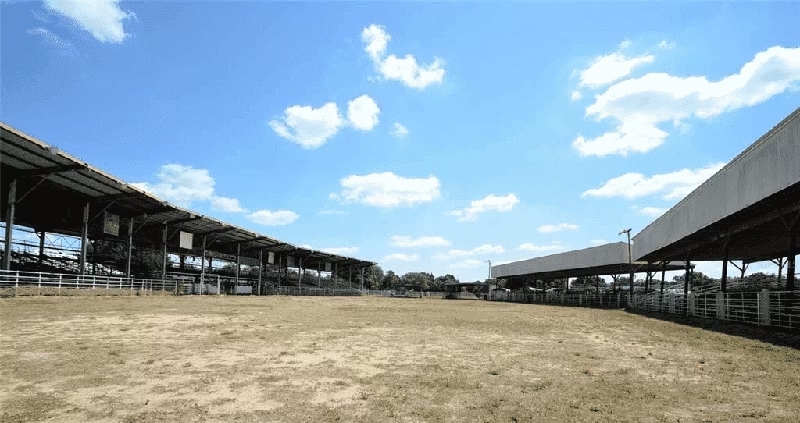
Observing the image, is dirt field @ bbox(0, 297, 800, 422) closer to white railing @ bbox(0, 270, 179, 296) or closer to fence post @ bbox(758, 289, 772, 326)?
fence post @ bbox(758, 289, 772, 326)

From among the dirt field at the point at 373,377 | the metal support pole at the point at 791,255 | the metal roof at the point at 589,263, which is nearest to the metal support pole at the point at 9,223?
the dirt field at the point at 373,377

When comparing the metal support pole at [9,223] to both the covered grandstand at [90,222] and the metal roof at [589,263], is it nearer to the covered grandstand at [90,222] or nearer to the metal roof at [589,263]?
the covered grandstand at [90,222]

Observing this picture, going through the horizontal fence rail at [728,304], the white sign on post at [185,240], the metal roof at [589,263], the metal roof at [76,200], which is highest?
the metal roof at [76,200]

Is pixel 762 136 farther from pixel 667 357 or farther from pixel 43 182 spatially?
pixel 43 182

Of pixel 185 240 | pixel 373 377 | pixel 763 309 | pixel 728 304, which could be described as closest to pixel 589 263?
pixel 728 304

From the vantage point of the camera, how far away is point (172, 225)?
165 feet

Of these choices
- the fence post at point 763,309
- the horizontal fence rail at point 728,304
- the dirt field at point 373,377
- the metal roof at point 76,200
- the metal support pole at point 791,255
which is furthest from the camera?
the metal roof at point 76,200

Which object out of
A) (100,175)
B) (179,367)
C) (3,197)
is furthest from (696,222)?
(3,197)

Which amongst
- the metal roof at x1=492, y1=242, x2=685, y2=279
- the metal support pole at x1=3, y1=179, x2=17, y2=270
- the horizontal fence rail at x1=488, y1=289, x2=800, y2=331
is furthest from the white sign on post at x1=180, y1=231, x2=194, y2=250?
the metal roof at x1=492, y1=242, x2=685, y2=279

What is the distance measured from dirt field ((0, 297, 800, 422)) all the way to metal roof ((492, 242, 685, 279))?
134 feet

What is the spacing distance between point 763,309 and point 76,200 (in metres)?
44.8

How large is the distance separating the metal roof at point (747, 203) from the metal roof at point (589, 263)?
1170cm

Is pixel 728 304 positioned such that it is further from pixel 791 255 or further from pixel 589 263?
pixel 589 263

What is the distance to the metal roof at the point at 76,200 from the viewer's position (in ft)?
88.9
